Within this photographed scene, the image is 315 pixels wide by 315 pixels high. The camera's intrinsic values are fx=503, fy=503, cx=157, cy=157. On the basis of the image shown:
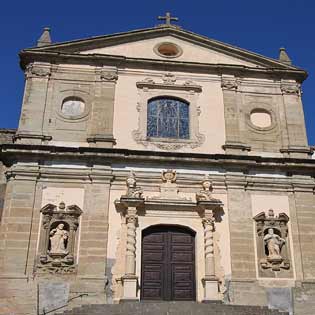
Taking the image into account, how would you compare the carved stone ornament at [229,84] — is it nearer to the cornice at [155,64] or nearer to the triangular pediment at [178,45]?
the cornice at [155,64]

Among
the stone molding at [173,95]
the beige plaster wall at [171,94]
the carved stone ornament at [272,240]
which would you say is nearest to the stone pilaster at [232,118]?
the beige plaster wall at [171,94]

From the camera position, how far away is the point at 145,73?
55.9ft

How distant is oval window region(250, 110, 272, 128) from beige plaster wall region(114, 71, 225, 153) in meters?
1.10

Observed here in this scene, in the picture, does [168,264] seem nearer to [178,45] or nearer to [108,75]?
[108,75]

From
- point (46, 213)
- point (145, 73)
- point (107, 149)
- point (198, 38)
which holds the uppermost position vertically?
point (198, 38)

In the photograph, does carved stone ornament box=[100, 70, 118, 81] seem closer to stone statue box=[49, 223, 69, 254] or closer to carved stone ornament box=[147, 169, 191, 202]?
carved stone ornament box=[147, 169, 191, 202]

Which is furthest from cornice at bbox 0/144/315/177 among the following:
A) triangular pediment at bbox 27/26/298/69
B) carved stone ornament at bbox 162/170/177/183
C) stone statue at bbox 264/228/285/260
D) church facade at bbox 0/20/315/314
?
triangular pediment at bbox 27/26/298/69

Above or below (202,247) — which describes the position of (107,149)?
above

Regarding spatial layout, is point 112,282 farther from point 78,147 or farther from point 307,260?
point 307,260

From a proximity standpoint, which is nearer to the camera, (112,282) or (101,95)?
(112,282)

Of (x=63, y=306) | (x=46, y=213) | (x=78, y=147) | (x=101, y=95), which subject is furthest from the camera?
(x=101, y=95)

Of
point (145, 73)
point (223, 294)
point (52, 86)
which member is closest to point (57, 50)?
point (52, 86)

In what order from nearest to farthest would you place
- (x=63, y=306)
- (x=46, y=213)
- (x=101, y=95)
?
(x=63, y=306) < (x=46, y=213) < (x=101, y=95)

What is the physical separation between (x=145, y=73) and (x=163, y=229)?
18.2ft
